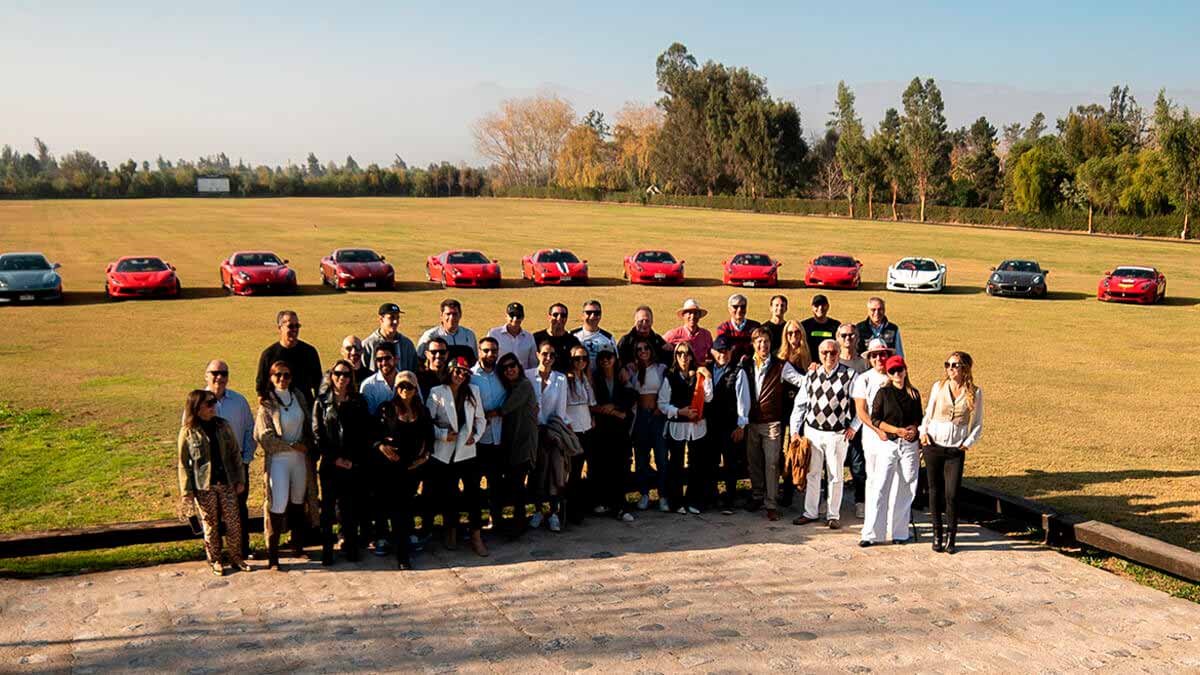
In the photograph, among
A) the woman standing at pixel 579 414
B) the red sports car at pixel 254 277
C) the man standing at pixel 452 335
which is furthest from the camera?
the red sports car at pixel 254 277

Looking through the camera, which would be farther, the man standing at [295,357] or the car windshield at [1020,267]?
the car windshield at [1020,267]

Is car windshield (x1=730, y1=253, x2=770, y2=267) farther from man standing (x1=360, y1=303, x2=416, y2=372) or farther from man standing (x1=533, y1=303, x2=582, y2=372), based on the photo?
man standing (x1=360, y1=303, x2=416, y2=372)

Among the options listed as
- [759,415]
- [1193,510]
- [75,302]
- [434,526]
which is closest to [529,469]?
[434,526]

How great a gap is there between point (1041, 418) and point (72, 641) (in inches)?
459

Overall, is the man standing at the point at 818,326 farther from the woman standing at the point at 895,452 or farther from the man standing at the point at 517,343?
the man standing at the point at 517,343

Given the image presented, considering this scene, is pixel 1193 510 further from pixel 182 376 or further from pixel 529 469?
pixel 182 376

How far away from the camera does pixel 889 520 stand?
820 centimetres

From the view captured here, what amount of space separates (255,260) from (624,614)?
24.8m

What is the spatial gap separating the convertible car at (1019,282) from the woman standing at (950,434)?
2324 cm

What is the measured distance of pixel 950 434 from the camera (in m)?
7.95

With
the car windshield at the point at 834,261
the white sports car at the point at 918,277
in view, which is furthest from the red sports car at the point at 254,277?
the white sports car at the point at 918,277

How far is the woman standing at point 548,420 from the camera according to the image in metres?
8.47

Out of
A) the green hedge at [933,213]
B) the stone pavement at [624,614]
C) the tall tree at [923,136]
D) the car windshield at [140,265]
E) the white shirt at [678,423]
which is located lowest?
the stone pavement at [624,614]

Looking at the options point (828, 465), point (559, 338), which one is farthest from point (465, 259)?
point (828, 465)
